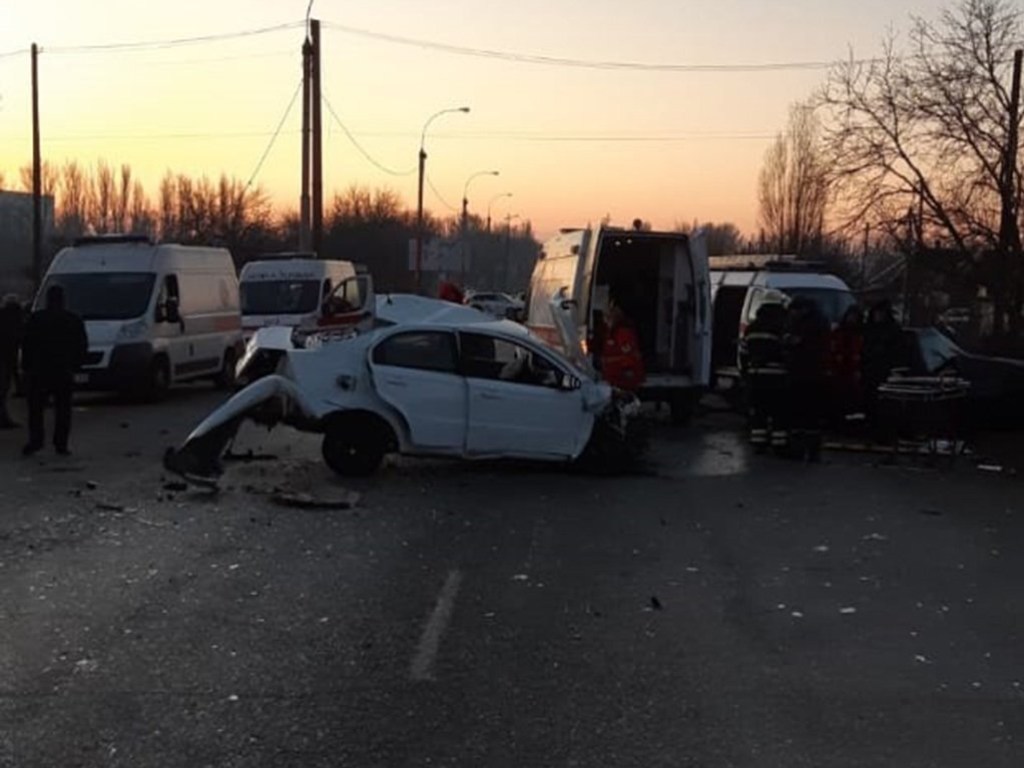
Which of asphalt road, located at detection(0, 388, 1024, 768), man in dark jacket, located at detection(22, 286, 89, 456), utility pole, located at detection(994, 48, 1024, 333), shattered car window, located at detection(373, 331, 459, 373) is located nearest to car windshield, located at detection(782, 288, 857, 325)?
utility pole, located at detection(994, 48, 1024, 333)

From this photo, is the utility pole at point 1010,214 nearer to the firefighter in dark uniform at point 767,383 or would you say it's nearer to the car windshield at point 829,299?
the car windshield at point 829,299

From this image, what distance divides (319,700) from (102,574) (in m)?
3.04

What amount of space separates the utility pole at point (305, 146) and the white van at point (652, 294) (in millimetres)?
15131

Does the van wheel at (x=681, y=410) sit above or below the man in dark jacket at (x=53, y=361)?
below

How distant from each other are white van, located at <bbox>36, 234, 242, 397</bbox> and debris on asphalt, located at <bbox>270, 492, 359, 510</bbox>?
9.23 metres

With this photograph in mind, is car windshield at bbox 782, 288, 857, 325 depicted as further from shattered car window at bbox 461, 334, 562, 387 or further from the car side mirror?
the car side mirror

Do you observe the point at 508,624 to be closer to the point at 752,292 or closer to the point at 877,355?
the point at 877,355

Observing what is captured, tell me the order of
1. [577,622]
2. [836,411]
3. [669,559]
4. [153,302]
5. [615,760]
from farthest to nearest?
[153,302] < [836,411] < [669,559] < [577,622] < [615,760]

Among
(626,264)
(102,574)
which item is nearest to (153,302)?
(626,264)

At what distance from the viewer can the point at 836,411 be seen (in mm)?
15914

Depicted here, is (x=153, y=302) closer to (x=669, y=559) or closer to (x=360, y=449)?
(x=360, y=449)

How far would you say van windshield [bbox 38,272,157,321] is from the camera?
1950cm

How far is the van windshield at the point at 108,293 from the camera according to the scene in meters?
19.5

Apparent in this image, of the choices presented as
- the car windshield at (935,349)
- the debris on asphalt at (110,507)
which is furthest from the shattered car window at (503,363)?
the car windshield at (935,349)
